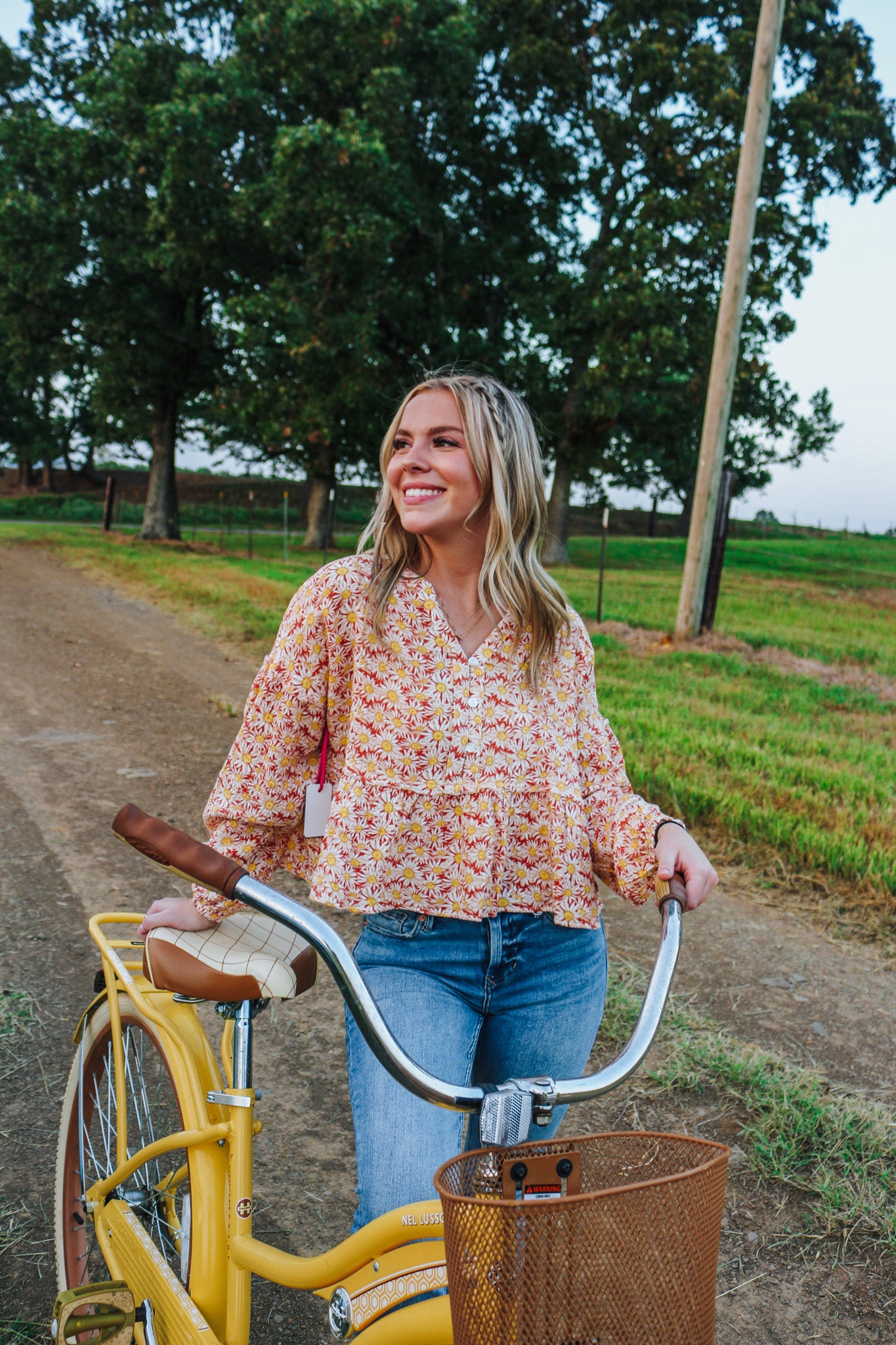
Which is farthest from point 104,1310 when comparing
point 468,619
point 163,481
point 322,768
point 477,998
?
point 163,481

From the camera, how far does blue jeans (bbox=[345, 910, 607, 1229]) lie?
5.37 feet

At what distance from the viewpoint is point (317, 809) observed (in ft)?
6.12

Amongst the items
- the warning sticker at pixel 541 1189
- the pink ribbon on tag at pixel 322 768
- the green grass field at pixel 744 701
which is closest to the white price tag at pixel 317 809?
the pink ribbon on tag at pixel 322 768

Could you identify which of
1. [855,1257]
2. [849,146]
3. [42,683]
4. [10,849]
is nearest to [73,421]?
[849,146]

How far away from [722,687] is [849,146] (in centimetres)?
1582

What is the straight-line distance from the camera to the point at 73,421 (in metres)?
52.3

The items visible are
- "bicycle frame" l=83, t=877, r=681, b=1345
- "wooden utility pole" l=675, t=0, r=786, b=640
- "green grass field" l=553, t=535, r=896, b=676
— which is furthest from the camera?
"green grass field" l=553, t=535, r=896, b=676

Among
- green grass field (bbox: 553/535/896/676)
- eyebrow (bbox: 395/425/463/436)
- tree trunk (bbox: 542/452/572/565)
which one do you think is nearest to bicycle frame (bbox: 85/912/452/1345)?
eyebrow (bbox: 395/425/463/436)

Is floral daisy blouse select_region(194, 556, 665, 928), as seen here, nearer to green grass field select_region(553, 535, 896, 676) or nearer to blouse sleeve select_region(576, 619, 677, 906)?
blouse sleeve select_region(576, 619, 677, 906)

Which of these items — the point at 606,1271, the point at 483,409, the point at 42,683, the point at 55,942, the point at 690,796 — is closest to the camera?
the point at 606,1271

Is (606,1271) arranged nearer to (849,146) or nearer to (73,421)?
(849,146)

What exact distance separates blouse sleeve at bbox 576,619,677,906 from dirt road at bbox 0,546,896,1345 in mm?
1181

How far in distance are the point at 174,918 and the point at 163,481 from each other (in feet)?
85.7

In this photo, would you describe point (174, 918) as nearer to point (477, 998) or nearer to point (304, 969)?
point (304, 969)
